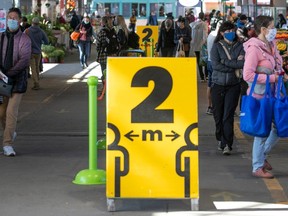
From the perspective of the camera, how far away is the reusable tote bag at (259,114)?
8.85 meters

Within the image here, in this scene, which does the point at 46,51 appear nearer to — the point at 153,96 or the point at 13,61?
the point at 13,61

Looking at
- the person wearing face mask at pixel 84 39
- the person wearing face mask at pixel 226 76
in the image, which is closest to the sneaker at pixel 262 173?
the person wearing face mask at pixel 226 76

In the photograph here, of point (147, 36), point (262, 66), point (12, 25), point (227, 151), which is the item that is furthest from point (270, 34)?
point (147, 36)

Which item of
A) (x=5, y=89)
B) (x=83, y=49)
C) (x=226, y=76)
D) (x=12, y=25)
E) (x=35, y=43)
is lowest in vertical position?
(x=83, y=49)

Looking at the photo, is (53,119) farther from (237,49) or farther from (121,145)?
(121,145)

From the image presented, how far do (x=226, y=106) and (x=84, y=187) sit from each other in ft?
8.85

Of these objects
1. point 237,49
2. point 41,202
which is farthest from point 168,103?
point 237,49

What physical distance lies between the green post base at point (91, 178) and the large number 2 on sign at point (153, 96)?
1.56m

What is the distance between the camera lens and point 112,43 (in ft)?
55.6

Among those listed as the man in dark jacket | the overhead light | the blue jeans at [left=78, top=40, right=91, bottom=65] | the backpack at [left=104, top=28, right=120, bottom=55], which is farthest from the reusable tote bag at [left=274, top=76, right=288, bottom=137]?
the overhead light

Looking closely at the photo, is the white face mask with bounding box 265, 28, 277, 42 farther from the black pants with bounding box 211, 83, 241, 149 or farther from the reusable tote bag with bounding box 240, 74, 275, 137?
the black pants with bounding box 211, 83, 241, 149

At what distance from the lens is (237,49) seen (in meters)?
10.5

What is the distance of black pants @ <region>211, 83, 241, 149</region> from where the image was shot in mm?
10539

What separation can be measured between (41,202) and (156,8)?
51567 mm
